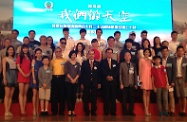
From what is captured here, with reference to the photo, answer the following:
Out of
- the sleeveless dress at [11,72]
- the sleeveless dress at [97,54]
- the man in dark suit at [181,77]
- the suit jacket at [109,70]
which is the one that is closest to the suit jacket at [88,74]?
the suit jacket at [109,70]

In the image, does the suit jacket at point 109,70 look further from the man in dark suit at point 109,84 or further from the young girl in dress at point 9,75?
the young girl in dress at point 9,75

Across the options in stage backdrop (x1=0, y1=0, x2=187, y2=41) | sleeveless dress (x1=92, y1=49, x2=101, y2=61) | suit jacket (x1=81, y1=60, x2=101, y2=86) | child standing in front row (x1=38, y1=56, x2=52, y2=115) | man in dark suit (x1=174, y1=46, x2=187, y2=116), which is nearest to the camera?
child standing in front row (x1=38, y1=56, x2=52, y2=115)

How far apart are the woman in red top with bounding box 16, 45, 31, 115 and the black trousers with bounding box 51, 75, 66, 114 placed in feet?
1.61

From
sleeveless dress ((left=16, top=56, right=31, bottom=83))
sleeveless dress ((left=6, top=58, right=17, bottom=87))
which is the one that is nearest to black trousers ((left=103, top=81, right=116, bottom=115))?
sleeveless dress ((left=16, top=56, right=31, bottom=83))

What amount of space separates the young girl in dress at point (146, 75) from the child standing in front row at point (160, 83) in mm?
92

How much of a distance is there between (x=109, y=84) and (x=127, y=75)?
1.24 ft

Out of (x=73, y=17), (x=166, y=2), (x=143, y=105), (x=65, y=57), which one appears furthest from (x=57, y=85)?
(x=166, y=2)

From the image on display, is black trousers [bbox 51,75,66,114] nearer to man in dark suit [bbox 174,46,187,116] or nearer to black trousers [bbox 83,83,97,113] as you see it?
black trousers [bbox 83,83,97,113]

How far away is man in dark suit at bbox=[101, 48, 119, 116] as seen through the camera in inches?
205

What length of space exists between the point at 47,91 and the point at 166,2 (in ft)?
12.8

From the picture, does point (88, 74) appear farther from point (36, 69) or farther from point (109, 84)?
point (36, 69)

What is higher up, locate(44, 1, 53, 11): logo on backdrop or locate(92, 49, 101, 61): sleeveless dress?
locate(44, 1, 53, 11): logo on backdrop

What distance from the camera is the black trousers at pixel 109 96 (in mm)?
5215

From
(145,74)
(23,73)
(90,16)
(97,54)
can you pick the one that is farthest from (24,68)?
(90,16)
